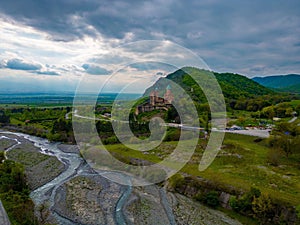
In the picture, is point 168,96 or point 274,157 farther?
point 168,96

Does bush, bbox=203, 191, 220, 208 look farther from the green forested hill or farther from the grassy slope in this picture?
the green forested hill

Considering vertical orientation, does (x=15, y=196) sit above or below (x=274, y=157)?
below

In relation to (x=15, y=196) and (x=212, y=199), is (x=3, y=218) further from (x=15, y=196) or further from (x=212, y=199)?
(x=212, y=199)

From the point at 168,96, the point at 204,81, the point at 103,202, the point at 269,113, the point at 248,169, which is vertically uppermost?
the point at 204,81

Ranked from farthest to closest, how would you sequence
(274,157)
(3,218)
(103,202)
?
A: (274,157), (103,202), (3,218)

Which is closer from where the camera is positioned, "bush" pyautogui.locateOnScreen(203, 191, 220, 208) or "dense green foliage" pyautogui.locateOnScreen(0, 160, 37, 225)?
"dense green foliage" pyautogui.locateOnScreen(0, 160, 37, 225)

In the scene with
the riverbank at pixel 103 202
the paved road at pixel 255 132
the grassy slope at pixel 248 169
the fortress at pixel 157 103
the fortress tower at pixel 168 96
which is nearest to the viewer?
the riverbank at pixel 103 202

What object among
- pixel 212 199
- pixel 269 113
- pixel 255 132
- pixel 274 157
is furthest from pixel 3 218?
pixel 269 113

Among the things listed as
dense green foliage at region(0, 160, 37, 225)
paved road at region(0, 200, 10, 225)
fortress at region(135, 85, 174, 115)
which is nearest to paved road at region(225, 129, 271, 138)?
fortress at region(135, 85, 174, 115)

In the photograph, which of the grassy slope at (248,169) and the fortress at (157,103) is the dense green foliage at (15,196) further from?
the fortress at (157,103)

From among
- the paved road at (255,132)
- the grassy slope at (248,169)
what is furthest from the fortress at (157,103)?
the grassy slope at (248,169)
